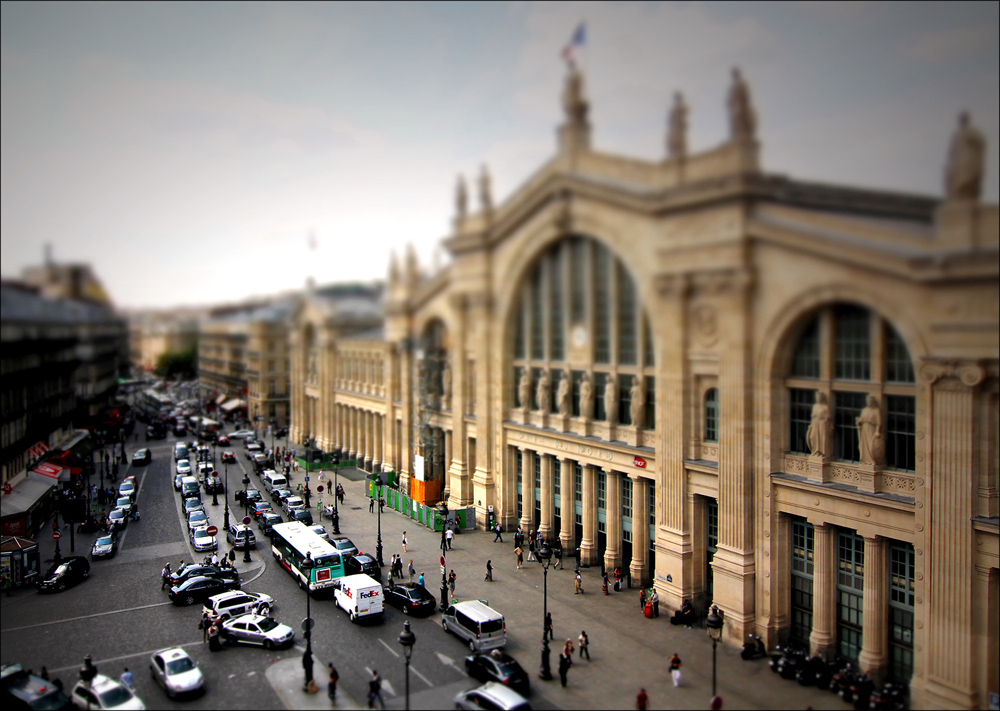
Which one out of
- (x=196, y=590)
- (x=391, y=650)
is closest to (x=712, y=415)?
(x=391, y=650)

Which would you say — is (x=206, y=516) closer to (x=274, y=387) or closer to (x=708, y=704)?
(x=708, y=704)

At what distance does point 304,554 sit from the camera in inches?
1438

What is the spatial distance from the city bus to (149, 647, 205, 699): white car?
7.02m

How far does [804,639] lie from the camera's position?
94.2 ft

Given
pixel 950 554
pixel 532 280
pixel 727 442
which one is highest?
pixel 532 280

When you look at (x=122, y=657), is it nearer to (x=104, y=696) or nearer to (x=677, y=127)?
(x=104, y=696)

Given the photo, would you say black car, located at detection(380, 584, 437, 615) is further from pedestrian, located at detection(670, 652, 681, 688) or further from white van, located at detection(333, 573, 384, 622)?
pedestrian, located at detection(670, 652, 681, 688)

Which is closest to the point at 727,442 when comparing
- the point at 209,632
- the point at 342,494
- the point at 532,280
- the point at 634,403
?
the point at 634,403

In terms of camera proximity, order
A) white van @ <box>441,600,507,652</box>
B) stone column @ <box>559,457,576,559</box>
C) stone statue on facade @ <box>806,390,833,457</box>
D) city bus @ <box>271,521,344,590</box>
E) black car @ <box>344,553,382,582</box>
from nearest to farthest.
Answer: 1. stone statue on facade @ <box>806,390,833,457</box>
2. white van @ <box>441,600,507,652</box>
3. city bus @ <box>271,521,344,590</box>
4. black car @ <box>344,553,382,582</box>
5. stone column @ <box>559,457,576,559</box>

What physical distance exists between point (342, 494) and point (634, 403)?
1103 inches

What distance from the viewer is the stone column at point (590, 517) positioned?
39.0 metres

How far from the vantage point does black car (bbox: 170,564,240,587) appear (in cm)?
3597

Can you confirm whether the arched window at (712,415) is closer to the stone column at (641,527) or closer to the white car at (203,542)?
the stone column at (641,527)

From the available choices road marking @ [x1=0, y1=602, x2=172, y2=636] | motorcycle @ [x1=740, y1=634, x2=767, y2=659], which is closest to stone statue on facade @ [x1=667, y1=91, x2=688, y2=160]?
motorcycle @ [x1=740, y1=634, x2=767, y2=659]
